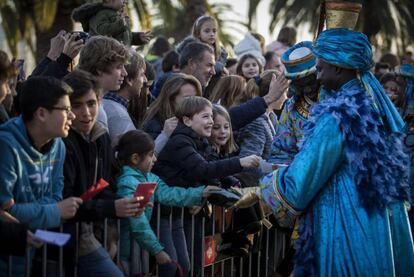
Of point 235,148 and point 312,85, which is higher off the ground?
point 312,85

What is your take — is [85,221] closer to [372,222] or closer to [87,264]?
[87,264]

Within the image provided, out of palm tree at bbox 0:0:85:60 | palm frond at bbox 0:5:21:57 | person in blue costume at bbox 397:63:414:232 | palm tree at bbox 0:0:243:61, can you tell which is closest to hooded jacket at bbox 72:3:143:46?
person in blue costume at bbox 397:63:414:232

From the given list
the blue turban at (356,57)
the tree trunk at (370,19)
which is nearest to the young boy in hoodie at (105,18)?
the blue turban at (356,57)

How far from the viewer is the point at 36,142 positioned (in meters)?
4.84

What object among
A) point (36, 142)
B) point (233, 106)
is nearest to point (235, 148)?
point (233, 106)

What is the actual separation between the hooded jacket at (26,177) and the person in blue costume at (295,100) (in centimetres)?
261

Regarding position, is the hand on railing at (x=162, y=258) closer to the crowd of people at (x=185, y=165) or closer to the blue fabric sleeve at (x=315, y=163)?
the crowd of people at (x=185, y=165)

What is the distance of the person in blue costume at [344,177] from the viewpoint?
532 centimetres

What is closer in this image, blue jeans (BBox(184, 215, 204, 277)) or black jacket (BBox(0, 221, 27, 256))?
black jacket (BBox(0, 221, 27, 256))

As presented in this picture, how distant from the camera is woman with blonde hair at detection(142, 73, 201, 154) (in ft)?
23.1

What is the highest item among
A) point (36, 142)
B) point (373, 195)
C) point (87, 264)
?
point (36, 142)

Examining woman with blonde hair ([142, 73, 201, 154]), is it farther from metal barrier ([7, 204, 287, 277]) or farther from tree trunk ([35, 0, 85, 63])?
tree trunk ([35, 0, 85, 63])

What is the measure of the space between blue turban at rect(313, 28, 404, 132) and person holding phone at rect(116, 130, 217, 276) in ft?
4.08

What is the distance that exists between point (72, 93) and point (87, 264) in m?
0.96
